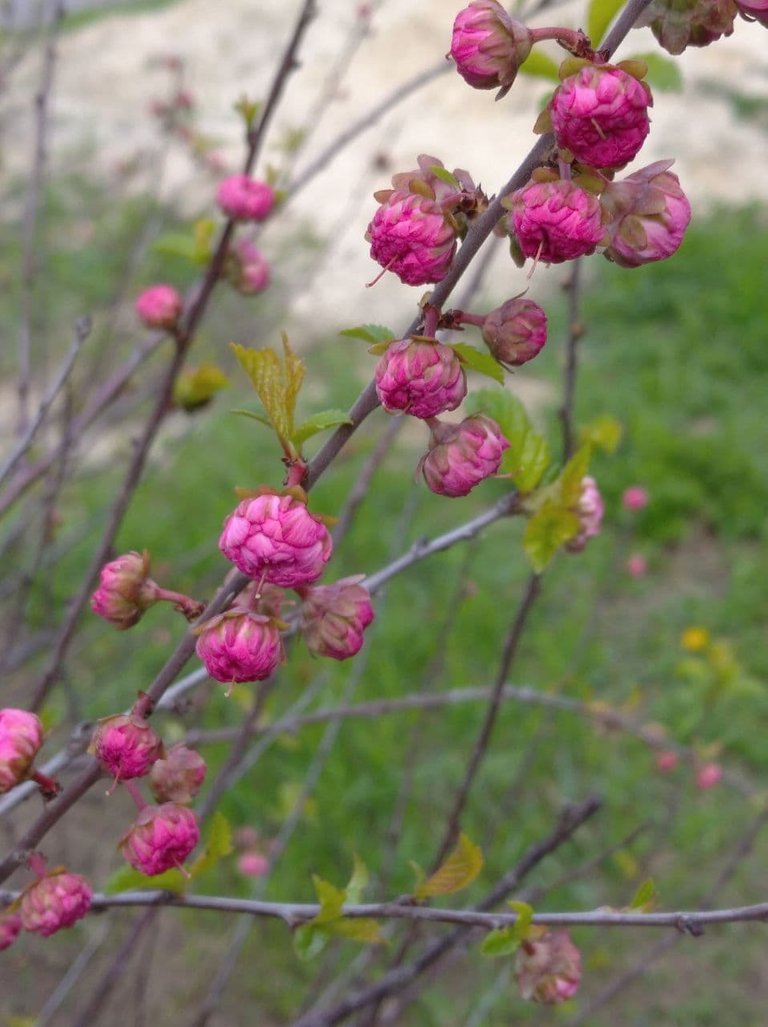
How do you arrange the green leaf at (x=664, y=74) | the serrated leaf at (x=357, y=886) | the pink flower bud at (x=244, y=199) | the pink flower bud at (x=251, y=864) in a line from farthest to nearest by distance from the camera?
the pink flower bud at (x=251, y=864) < the pink flower bud at (x=244, y=199) < the green leaf at (x=664, y=74) < the serrated leaf at (x=357, y=886)

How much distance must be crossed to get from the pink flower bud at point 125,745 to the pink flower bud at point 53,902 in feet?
0.35

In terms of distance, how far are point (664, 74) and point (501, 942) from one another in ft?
2.63

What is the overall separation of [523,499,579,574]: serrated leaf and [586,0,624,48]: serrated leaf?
35cm

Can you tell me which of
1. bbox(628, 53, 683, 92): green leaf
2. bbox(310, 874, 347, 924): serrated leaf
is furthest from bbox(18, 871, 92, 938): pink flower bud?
bbox(628, 53, 683, 92): green leaf

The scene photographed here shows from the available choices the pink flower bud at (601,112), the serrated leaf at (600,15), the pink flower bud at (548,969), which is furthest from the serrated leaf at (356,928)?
the serrated leaf at (600,15)

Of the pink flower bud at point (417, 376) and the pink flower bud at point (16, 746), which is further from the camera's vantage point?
the pink flower bud at point (16, 746)

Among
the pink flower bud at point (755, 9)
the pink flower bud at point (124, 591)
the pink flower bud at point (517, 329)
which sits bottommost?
the pink flower bud at point (124, 591)

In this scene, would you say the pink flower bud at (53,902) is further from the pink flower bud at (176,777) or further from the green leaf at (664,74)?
the green leaf at (664,74)

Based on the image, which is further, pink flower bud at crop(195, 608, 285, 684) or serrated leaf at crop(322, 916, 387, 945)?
serrated leaf at crop(322, 916, 387, 945)

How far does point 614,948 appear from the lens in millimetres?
2109

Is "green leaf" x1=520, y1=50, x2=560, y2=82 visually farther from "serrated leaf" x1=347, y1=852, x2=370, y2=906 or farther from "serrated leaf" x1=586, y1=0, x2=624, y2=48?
"serrated leaf" x1=347, y1=852, x2=370, y2=906

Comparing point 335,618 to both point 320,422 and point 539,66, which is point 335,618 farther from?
point 539,66

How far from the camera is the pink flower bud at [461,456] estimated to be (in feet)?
2.19

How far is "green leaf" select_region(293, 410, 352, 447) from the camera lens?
2.01 ft
